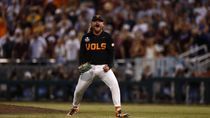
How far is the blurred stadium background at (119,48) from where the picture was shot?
22.7 metres

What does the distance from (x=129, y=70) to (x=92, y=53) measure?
9.89m

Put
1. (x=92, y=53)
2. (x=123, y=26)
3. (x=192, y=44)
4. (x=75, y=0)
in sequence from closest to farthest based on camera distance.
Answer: (x=92, y=53) < (x=192, y=44) < (x=123, y=26) < (x=75, y=0)

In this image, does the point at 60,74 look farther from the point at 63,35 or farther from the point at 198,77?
the point at 198,77

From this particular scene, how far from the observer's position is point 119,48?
23562 millimetres

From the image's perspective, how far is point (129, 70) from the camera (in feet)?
77.5

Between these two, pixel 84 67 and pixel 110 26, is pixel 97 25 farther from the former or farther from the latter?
pixel 110 26

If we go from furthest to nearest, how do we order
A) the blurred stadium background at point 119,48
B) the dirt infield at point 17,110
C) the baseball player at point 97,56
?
the blurred stadium background at point 119,48 → the dirt infield at point 17,110 → the baseball player at point 97,56

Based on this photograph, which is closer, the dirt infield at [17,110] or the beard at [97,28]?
the beard at [97,28]

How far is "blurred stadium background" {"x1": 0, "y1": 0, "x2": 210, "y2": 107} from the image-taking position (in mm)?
22703

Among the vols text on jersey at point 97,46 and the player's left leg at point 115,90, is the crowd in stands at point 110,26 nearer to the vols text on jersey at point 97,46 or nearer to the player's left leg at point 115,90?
the vols text on jersey at point 97,46

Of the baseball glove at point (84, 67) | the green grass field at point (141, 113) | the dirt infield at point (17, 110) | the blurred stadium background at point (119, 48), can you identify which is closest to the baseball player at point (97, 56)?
the baseball glove at point (84, 67)

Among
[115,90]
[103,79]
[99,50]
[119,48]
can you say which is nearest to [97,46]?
[99,50]

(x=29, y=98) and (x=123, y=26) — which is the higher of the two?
(x=123, y=26)

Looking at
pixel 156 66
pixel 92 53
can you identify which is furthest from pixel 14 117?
pixel 156 66
